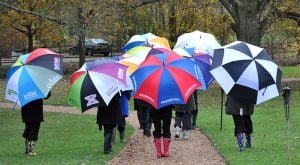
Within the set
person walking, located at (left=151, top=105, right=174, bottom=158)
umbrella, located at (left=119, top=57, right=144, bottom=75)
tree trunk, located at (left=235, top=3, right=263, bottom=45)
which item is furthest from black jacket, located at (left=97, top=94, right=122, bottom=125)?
tree trunk, located at (left=235, top=3, right=263, bottom=45)

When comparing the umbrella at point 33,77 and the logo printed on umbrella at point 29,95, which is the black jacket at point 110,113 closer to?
the umbrella at point 33,77

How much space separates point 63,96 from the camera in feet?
84.4

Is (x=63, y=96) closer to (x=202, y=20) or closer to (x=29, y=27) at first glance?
(x=202, y=20)

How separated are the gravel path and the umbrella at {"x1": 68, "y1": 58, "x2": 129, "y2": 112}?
1.20 meters

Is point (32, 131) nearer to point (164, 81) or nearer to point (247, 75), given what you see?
point (164, 81)

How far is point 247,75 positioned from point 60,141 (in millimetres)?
5551

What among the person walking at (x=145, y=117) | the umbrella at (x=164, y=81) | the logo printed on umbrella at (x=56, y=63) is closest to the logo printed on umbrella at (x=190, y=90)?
the umbrella at (x=164, y=81)

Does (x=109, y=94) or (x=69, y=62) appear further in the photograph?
(x=69, y=62)

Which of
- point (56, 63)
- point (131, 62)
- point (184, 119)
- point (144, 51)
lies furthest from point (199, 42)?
point (56, 63)

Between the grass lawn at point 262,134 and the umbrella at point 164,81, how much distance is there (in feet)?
4.87

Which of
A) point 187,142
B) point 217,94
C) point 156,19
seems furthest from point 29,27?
point 187,142

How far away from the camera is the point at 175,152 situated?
1109 centimetres

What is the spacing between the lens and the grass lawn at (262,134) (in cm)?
990

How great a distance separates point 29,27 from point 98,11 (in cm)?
1119
